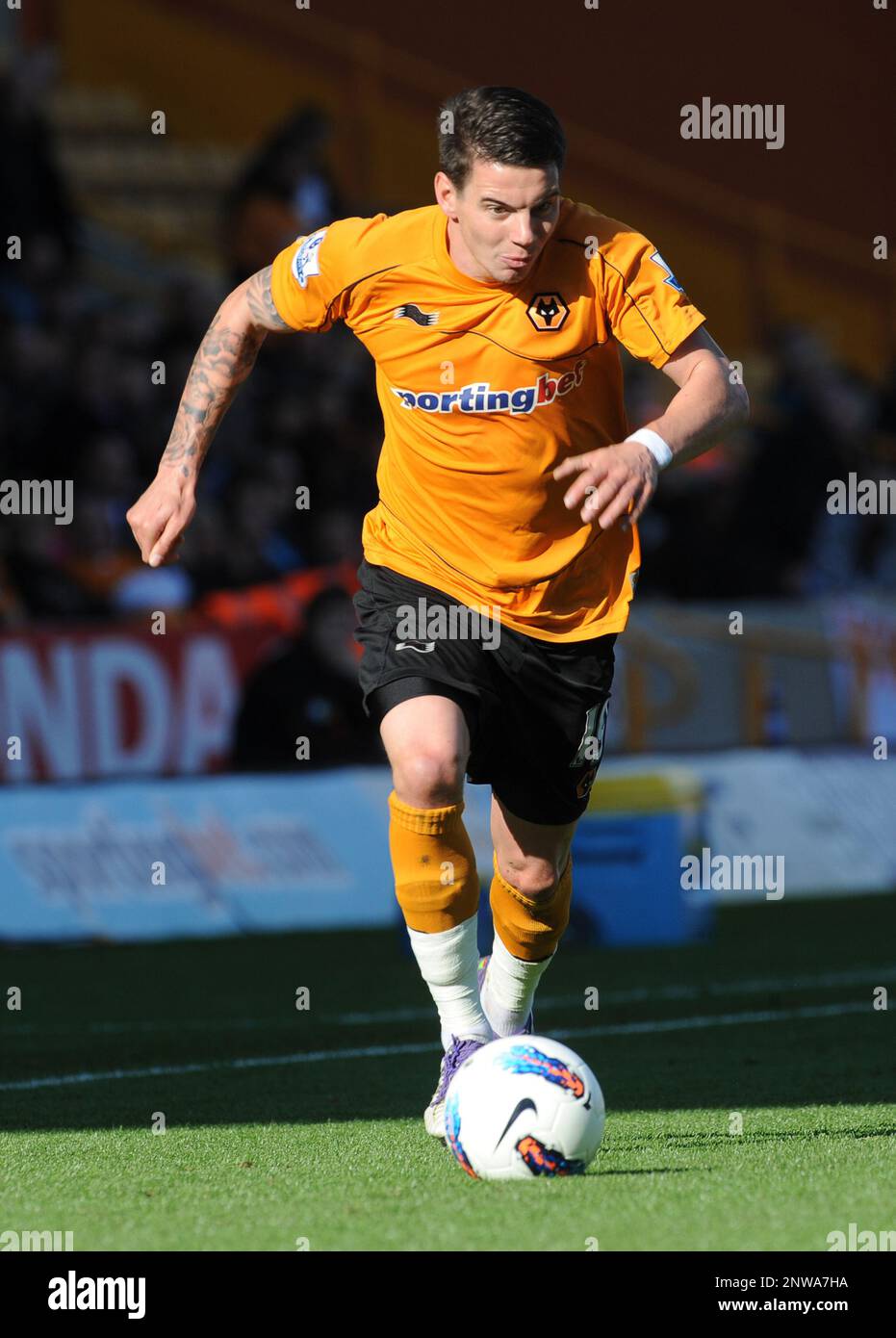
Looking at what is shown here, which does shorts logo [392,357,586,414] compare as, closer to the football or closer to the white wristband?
the white wristband

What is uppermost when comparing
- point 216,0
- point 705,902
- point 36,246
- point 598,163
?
point 216,0

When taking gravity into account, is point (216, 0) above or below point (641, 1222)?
above

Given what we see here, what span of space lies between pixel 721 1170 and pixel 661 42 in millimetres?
18336

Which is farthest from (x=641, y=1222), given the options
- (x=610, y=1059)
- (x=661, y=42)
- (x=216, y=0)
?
(x=661, y=42)

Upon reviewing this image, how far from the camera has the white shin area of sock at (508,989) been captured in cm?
598

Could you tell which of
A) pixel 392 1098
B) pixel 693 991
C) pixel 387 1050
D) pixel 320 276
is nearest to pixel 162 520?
pixel 320 276

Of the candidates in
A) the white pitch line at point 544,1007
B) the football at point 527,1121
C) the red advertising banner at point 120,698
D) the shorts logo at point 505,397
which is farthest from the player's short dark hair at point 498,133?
the red advertising banner at point 120,698

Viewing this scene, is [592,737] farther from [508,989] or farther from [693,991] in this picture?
[693,991]

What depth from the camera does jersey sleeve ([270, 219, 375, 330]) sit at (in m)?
5.52

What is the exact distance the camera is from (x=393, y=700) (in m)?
5.32

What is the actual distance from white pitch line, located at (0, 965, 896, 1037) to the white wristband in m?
3.71

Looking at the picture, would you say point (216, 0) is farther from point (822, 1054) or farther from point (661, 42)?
point (822, 1054)

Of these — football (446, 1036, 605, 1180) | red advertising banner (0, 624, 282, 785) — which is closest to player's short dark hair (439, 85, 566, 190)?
football (446, 1036, 605, 1180)

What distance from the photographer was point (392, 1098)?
6.09 metres
